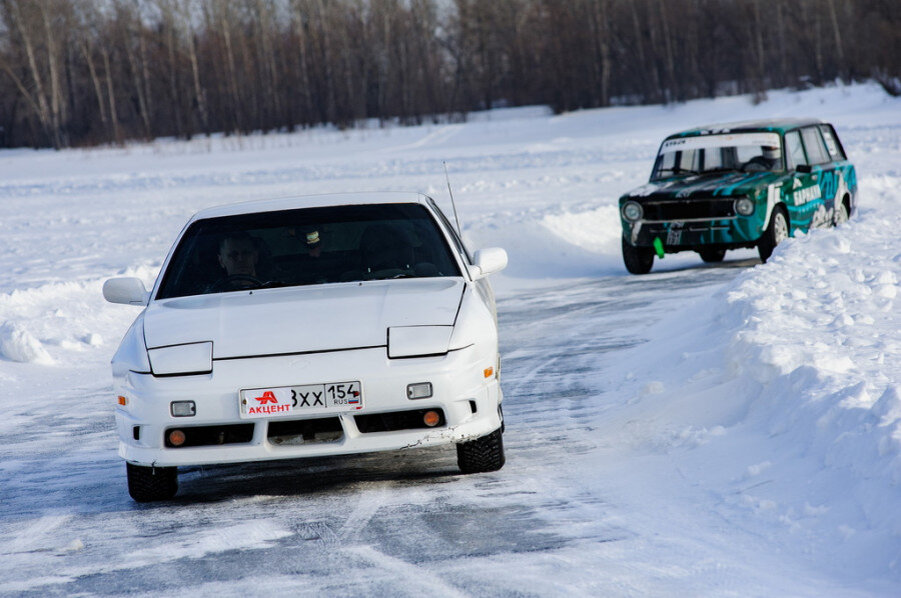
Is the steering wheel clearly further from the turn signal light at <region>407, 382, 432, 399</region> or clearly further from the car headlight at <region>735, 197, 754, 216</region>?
the car headlight at <region>735, 197, 754, 216</region>

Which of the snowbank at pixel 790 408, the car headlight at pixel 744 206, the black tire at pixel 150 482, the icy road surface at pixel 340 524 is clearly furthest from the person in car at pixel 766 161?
the black tire at pixel 150 482

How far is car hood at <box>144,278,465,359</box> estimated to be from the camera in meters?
4.64

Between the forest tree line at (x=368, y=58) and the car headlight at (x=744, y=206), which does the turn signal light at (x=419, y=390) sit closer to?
Result: the car headlight at (x=744, y=206)

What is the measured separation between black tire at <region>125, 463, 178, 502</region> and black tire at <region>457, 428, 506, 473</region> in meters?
1.30

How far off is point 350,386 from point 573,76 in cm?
6073

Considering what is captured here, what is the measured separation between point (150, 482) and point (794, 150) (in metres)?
10.4

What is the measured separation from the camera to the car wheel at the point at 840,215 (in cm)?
1407

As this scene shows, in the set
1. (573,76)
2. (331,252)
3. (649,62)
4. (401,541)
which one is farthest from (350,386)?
(649,62)

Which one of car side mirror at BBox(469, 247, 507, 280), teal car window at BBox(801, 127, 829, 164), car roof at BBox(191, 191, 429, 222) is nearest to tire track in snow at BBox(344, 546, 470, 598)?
car side mirror at BBox(469, 247, 507, 280)

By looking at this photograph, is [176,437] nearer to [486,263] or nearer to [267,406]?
[267,406]

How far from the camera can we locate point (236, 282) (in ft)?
18.2

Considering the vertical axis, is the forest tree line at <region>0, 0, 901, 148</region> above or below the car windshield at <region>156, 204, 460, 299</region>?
above

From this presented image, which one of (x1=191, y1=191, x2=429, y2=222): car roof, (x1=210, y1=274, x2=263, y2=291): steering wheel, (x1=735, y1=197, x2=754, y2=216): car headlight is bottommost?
→ (x1=735, y1=197, x2=754, y2=216): car headlight

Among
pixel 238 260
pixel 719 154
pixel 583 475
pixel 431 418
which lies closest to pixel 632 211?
pixel 719 154
